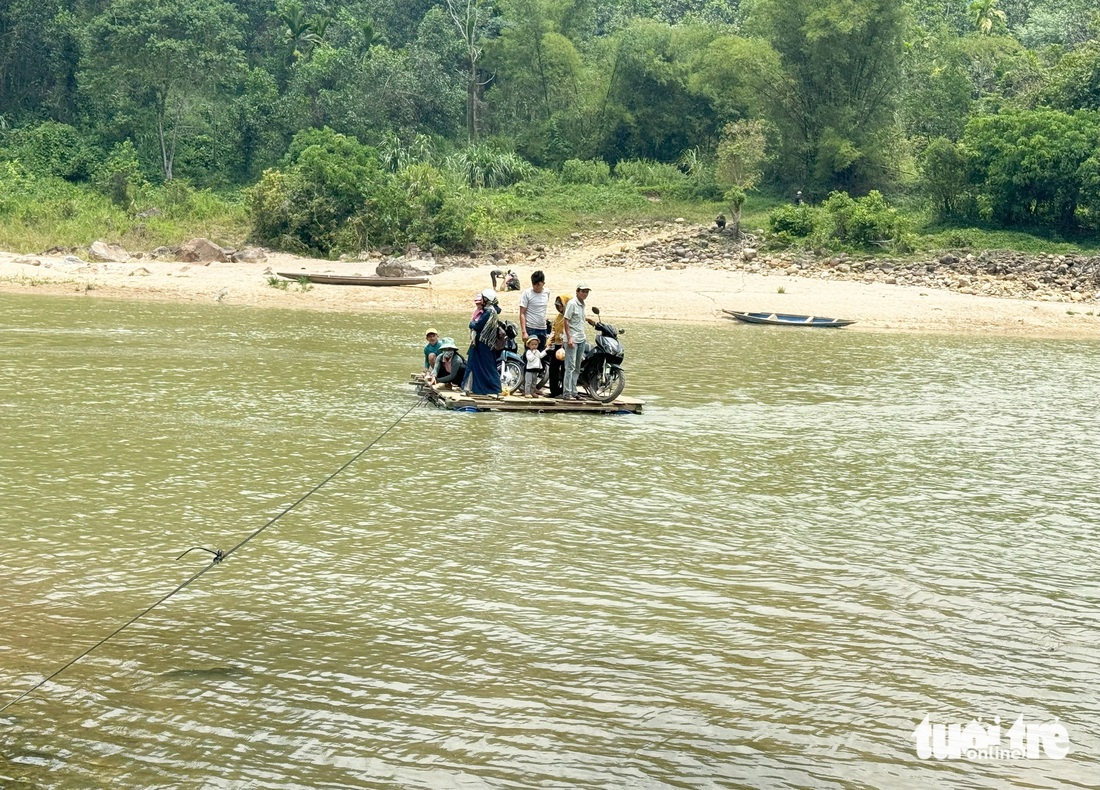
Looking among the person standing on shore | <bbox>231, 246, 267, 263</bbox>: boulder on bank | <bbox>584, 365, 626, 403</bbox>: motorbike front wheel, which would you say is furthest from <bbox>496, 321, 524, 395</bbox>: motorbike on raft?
<bbox>231, 246, 267, 263</bbox>: boulder on bank

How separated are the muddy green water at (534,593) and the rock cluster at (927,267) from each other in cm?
1657

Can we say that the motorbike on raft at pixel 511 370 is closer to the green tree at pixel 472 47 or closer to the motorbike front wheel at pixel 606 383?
the motorbike front wheel at pixel 606 383

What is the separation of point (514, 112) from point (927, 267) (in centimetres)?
2688

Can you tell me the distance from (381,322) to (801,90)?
25064 mm

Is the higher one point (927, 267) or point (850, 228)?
point (850, 228)

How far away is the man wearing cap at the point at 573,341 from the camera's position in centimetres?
1415

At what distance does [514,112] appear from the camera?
54.3 meters

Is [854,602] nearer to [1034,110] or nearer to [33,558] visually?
[33,558]

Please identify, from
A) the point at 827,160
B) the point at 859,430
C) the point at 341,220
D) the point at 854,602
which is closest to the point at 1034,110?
the point at 827,160

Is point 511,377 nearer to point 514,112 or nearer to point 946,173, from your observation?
point 946,173

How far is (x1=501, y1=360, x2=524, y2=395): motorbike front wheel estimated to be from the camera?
1471cm

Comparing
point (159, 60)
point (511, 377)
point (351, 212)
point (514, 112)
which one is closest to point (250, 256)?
point (351, 212)

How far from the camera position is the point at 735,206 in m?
37.4

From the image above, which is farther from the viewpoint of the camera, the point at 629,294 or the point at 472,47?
the point at 472,47
